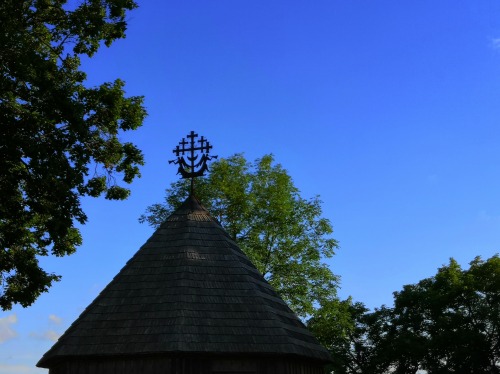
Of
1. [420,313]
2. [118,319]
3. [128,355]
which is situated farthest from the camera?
[420,313]

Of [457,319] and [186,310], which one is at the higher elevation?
[457,319]

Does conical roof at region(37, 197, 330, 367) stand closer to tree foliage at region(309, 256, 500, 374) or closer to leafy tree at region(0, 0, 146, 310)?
leafy tree at region(0, 0, 146, 310)

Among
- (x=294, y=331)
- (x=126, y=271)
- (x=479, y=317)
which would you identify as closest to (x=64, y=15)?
(x=126, y=271)

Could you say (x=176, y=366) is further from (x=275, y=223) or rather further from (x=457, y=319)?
(x=457, y=319)

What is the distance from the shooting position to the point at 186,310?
1565 centimetres

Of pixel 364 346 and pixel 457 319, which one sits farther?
pixel 364 346

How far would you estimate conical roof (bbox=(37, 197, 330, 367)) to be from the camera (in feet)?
49.5

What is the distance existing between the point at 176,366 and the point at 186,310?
1.52 metres

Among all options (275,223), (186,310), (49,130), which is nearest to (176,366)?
(186,310)

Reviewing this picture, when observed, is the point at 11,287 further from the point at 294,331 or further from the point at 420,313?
the point at 420,313

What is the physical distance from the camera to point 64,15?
19438 millimetres

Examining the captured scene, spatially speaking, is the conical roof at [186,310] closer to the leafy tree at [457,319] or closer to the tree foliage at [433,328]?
the tree foliage at [433,328]

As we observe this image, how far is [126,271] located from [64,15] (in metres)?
8.92

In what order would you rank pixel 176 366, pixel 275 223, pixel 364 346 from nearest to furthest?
pixel 176 366
pixel 275 223
pixel 364 346
